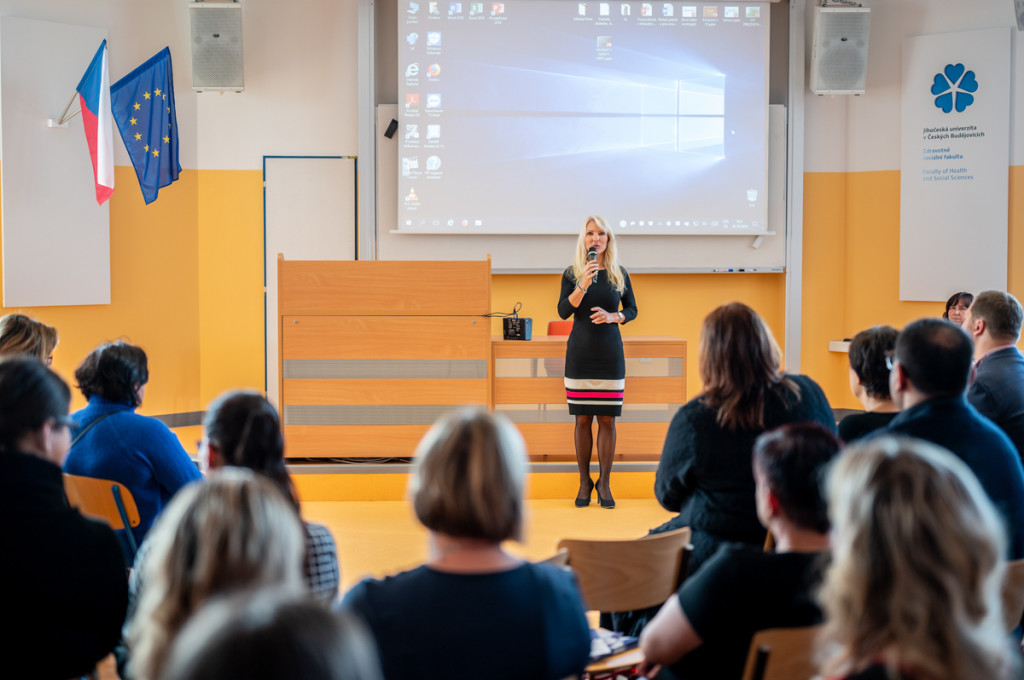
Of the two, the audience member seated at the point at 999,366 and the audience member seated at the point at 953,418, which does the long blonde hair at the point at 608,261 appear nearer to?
the audience member seated at the point at 999,366

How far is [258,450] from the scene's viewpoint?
72.3 inches

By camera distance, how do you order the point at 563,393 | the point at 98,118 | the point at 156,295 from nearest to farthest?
the point at 563,393, the point at 98,118, the point at 156,295

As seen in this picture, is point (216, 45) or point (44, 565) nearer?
point (44, 565)

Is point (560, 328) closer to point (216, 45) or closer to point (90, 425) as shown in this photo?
point (216, 45)

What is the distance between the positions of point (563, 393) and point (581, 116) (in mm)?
2667

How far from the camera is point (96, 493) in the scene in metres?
2.56

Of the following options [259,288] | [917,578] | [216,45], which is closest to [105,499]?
[917,578]

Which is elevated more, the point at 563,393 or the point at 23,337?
the point at 23,337

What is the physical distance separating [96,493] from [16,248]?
440 centimetres

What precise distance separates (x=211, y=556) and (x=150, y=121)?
20.4ft

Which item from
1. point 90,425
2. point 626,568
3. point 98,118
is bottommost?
point 626,568

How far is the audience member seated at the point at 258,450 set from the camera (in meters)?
1.82

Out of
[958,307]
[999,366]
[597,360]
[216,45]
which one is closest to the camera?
[999,366]

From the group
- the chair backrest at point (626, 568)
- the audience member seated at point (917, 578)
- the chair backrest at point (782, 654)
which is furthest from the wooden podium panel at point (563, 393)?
the audience member seated at point (917, 578)
